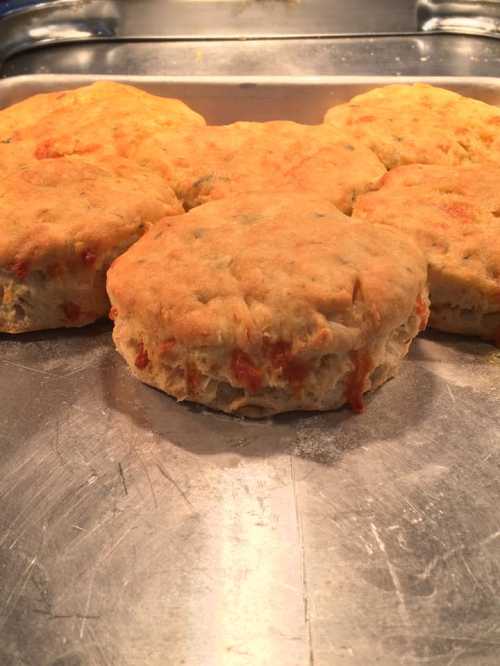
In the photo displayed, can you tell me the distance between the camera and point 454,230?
1.98m

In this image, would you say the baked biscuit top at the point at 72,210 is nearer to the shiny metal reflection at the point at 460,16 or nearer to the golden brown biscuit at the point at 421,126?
the golden brown biscuit at the point at 421,126

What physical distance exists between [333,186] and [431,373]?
716mm

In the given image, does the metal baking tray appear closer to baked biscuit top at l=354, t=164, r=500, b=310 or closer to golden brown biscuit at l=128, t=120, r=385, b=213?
baked biscuit top at l=354, t=164, r=500, b=310

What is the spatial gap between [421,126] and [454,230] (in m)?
0.75

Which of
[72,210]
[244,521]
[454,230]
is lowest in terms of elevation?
[244,521]

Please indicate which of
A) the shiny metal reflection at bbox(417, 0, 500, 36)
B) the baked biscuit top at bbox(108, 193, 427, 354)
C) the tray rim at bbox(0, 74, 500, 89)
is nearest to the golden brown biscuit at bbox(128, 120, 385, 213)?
the baked biscuit top at bbox(108, 193, 427, 354)

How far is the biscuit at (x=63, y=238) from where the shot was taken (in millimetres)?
1941

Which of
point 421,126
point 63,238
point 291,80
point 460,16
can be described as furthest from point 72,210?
point 460,16

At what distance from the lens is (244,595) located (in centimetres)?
143

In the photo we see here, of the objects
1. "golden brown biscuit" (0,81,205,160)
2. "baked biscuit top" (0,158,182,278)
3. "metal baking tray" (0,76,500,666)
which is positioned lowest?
"metal baking tray" (0,76,500,666)

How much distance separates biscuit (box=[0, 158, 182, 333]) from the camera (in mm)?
1941

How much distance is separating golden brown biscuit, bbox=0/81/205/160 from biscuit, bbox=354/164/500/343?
942 mm

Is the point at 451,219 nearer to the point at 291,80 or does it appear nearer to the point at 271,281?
the point at 271,281

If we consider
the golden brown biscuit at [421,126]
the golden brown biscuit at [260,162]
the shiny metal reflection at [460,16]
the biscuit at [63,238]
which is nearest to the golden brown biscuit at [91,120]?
the golden brown biscuit at [260,162]
